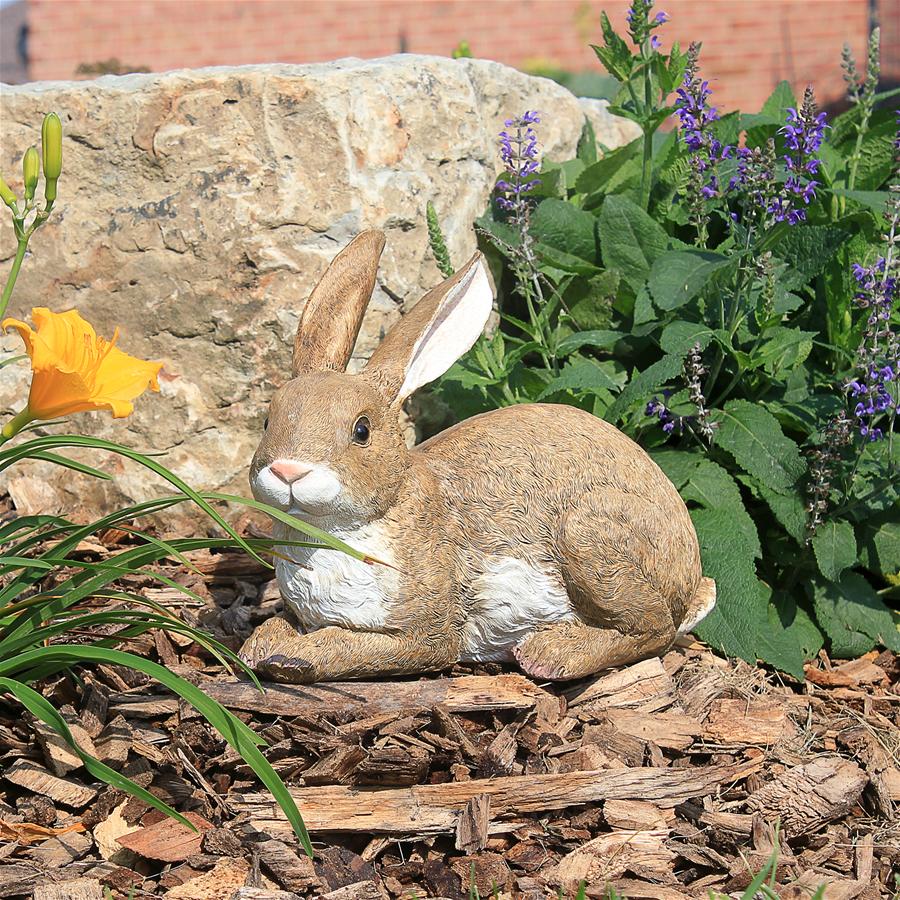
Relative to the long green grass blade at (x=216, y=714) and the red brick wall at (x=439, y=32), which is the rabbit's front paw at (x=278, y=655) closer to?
the long green grass blade at (x=216, y=714)

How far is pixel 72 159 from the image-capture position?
3684 millimetres

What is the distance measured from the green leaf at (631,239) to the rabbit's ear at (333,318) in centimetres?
119

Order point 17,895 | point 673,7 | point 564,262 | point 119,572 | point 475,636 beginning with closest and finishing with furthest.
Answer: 1. point 17,895
2. point 119,572
3. point 475,636
4. point 564,262
5. point 673,7

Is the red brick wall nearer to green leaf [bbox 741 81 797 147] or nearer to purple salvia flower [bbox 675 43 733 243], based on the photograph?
green leaf [bbox 741 81 797 147]

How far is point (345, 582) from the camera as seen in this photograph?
9.06 feet

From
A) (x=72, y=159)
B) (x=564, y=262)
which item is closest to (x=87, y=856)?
(x=72, y=159)

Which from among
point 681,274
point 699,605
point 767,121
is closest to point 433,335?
point 681,274

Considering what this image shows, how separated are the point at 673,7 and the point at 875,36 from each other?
10557 mm

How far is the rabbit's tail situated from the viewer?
3.20m

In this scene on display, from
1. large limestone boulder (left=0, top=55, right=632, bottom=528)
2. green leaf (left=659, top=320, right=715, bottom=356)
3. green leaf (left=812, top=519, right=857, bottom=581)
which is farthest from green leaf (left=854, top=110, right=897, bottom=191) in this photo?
large limestone boulder (left=0, top=55, right=632, bottom=528)

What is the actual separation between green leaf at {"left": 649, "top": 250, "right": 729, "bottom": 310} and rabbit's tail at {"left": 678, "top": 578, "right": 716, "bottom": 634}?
0.83m

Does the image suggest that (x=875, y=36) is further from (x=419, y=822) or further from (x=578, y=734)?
(x=419, y=822)

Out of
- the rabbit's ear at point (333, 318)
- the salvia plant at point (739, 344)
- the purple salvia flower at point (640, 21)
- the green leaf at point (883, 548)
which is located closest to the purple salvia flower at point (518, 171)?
the salvia plant at point (739, 344)

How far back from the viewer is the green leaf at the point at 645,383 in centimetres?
338
